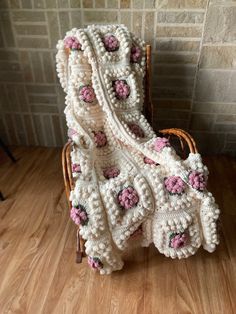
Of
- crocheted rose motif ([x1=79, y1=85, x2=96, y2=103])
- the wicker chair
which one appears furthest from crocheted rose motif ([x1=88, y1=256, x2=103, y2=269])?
crocheted rose motif ([x1=79, y1=85, x2=96, y2=103])

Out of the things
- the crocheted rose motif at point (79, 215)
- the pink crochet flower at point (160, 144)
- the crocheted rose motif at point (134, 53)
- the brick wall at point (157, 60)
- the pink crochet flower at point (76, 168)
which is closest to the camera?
the crocheted rose motif at point (79, 215)

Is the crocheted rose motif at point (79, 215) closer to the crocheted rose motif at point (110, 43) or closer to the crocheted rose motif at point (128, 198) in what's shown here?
the crocheted rose motif at point (128, 198)

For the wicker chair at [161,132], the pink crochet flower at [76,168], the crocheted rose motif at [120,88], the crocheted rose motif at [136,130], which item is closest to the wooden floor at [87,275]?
the wicker chair at [161,132]

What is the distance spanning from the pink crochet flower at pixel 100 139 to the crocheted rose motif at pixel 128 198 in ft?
1.16

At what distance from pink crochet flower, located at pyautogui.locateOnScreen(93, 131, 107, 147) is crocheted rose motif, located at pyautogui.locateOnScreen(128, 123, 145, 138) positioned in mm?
142

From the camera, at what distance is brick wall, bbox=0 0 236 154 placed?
1.58 meters

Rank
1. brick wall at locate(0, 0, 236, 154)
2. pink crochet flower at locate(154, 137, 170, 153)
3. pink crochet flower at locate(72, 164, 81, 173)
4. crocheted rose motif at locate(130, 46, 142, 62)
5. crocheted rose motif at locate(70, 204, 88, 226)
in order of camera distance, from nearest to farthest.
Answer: crocheted rose motif at locate(70, 204, 88, 226), pink crochet flower at locate(72, 164, 81, 173), pink crochet flower at locate(154, 137, 170, 153), crocheted rose motif at locate(130, 46, 142, 62), brick wall at locate(0, 0, 236, 154)

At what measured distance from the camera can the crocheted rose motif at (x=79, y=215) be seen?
103 cm

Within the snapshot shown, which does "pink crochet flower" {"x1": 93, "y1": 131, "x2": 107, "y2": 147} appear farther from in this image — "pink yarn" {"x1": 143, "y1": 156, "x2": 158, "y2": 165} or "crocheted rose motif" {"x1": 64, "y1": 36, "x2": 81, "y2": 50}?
"crocheted rose motif" {"x1": 64, "y1": 36, "x2": 81, "y2": 50}

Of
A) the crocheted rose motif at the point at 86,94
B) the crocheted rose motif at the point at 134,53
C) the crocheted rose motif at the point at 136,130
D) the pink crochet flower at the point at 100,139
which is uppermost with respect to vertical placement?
the crocheted rose motif at the point at 134,53

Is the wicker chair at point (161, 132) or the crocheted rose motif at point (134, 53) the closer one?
the wicker chair at point (161, 132)

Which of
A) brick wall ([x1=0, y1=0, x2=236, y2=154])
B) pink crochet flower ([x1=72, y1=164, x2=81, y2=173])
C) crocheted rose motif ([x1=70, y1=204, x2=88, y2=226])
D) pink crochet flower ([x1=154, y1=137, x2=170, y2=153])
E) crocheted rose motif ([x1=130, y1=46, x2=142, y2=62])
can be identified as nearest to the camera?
crocheted rose motif ([x1=70, y1=204, x2=88, y2=226])

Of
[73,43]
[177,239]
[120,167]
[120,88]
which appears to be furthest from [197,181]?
[73,43]

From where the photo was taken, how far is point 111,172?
1.22m
